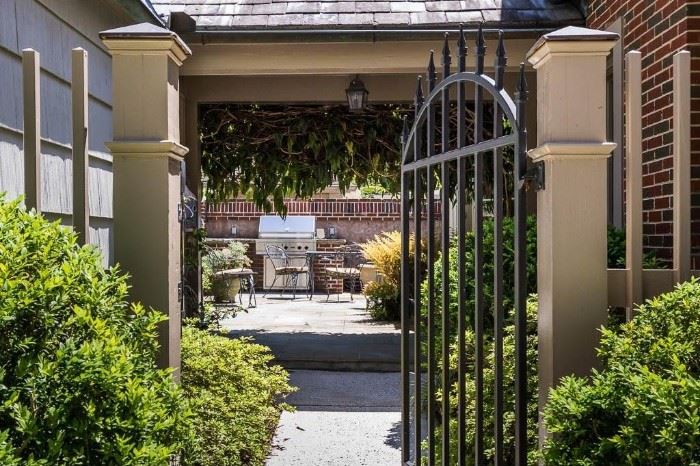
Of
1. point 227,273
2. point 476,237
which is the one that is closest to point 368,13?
point 476,237

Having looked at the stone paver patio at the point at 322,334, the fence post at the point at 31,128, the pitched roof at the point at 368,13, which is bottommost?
the stone paver patio at the point at 322,334

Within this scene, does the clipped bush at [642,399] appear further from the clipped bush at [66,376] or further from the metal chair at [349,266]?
the metal chair at [349,266]

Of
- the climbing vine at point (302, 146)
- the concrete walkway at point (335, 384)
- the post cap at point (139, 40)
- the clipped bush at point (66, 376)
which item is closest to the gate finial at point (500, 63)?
the post cap at point (139, 40)

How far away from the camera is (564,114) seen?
2.38 meters

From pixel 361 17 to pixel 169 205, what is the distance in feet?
13.0

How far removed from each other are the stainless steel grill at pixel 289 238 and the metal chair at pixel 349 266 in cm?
71

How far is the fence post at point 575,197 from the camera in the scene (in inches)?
93.0

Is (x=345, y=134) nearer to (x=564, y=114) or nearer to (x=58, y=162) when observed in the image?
(x=58, y=162)

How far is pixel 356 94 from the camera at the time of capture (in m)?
7.01

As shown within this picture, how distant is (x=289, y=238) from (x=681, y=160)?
1524 centimetres

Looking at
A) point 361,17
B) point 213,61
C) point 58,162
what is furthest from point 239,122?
point 58,162

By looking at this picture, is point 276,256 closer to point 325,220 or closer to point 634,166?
point 325,220

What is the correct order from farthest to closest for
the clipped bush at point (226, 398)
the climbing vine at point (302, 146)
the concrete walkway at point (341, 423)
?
the climbing vine at point (302, 146) → the concrete walkway at point (341, 423) → the clipped bush at point (226, 398)

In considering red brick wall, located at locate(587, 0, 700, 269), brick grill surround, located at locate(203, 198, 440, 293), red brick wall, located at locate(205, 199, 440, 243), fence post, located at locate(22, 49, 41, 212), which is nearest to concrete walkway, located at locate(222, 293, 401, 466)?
red brick wall, located at locate(587, 0, 700, 269)
